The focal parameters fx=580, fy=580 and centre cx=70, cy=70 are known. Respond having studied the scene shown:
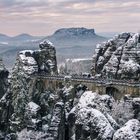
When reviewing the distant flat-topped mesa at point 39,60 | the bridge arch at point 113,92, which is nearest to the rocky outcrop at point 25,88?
the distant flat-topped mesa at point 39,60

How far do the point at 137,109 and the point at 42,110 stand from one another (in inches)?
1344

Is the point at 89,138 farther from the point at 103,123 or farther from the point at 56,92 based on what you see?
the point at 56,92

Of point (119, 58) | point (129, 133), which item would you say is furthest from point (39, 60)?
point (129, 133)

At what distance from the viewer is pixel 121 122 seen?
124 meters

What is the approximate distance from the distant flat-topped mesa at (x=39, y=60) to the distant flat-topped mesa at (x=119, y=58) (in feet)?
51.3

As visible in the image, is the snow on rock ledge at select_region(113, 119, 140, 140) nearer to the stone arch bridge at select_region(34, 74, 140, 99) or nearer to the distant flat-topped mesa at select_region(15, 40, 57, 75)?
the stone arch bridge at select_region(34, 74, 140, 99)

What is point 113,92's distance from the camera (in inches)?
5418

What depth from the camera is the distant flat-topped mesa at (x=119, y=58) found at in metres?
141

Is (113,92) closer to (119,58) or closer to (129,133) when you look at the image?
(119,58)

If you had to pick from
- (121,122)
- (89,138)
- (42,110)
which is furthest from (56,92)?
(89,138)

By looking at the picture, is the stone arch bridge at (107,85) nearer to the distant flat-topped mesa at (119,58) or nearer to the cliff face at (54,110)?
the cliff face at (54,110)

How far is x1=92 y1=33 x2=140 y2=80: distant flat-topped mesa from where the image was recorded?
140775mm

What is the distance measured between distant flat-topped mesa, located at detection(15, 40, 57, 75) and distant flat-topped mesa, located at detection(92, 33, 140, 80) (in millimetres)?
15628

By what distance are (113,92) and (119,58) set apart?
1317 cm
